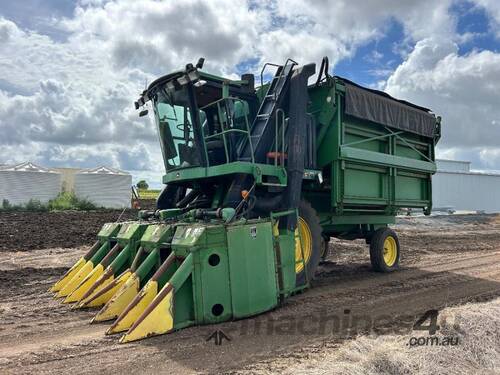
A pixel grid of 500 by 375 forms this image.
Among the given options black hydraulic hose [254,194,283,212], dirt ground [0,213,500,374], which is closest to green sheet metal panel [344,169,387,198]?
dirt ground [0,213,500,374]

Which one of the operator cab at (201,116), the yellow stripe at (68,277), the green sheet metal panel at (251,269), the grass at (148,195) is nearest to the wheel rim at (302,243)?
the green sheet metal panel at (251,269)

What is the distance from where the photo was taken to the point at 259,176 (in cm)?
639

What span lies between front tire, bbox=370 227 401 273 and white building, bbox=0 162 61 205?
22.4 metres

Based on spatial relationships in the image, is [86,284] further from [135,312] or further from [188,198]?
[188,198]

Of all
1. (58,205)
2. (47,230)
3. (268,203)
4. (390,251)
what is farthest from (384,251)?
(58,205)

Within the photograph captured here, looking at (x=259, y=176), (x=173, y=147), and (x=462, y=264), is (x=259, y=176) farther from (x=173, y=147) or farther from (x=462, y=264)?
(x=462, y=264)

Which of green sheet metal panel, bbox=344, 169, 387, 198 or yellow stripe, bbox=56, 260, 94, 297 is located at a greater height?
green sheet metal panel, bbox=344, 169, 387, 198

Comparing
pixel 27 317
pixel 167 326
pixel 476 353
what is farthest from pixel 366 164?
pixel 27 317

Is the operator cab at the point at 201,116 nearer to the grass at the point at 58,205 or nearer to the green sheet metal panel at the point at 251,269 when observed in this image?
the green sheet metal panel at the point at 251,269

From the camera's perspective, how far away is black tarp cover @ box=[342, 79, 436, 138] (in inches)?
315

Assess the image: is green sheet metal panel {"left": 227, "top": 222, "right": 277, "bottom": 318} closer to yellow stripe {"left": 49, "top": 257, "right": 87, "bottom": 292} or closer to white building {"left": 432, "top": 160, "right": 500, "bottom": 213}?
yellow stripe {"left": 49, "top": 257, "right": 87, "bottom": 292}

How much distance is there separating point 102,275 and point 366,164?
15.8 feet

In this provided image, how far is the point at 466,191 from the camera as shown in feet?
117

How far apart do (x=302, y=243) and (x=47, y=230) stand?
12019 millimetres
